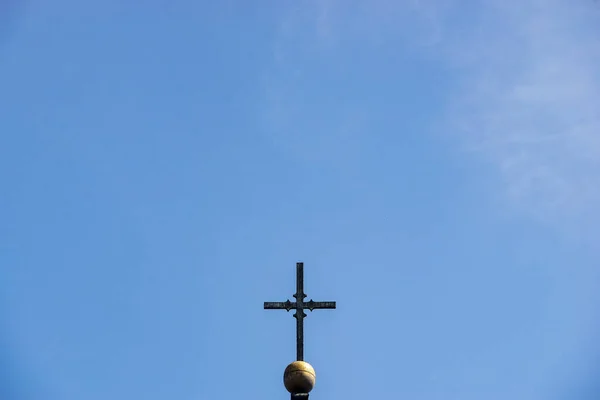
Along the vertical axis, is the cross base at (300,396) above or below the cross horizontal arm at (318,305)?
below

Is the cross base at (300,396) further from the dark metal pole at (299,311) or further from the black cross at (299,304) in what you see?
the black cross at (299,304)

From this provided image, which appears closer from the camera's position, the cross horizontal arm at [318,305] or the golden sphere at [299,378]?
the golden sphere at [299,378]

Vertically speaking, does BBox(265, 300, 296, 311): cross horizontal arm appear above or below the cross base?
above

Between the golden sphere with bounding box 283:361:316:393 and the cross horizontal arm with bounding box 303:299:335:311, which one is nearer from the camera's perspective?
the golden sphere with bounding box 283:361:316:393

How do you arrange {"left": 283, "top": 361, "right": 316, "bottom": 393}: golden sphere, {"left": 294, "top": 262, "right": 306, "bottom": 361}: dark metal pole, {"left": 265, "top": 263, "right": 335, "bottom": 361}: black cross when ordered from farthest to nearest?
{"left": 265, "top": 263, "right": 335, "bottom": 361}: black cross
{"left": 294, "top": 262, "right": 306, "bottom": 361}: dark metal pole
{"left": 283, "top": 361, "right": 316, "bottom": 393}: golden sphere

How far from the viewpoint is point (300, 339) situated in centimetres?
1559

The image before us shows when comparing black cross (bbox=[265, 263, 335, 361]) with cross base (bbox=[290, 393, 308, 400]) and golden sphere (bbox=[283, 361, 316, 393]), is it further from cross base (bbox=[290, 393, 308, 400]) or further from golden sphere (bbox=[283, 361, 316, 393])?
cross base (bbox=[290, 393, 308, 400])

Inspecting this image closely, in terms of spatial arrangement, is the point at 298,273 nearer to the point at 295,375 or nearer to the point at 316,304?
the point at 316,304

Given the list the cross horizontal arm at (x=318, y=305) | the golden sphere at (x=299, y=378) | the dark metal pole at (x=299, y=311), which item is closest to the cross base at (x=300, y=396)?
the golden sphere at (x=299, y=378)

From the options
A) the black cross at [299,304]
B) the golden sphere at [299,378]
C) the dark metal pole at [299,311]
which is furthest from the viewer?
the black cross at [299,304]

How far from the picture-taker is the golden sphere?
14.9 m

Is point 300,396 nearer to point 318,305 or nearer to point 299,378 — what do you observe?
point 299,378

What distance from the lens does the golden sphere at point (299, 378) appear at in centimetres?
1491

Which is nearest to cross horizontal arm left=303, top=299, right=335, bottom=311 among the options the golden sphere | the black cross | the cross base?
the black cross
